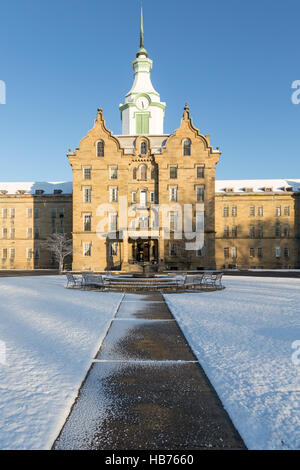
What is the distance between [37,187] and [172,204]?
86.1ft

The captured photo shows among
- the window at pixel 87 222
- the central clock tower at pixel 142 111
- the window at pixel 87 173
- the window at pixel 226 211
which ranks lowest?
the window at pixel 87 222

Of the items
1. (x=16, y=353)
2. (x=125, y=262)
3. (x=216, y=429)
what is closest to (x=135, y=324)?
(x=16, y=353)

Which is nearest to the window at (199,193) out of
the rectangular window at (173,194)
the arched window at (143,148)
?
the rectangular window at (173,194)

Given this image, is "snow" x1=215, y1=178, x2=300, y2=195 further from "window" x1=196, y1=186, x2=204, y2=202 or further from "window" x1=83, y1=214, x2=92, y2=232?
"window" x1=83, y1=214, x2=92, y2=232

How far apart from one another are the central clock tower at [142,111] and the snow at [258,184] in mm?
16090

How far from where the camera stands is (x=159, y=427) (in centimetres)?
381

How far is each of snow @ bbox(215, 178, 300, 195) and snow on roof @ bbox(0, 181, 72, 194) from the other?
27.2m

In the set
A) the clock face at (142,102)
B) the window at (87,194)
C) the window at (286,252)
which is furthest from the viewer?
the clock face at (142,102)

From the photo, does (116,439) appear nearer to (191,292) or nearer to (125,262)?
(191,292)

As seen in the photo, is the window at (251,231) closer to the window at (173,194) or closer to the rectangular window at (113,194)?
the window at (173,194)

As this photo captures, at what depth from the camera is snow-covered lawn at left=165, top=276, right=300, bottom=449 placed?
3.84m

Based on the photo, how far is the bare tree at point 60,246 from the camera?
36.0 m

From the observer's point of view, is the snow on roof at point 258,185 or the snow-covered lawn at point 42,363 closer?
the snow-covered lawn at point 42,363

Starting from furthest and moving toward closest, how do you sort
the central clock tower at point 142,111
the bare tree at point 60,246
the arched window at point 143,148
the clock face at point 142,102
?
the clock face at point 142,102 < the central clock tower at point 142,111 < the arched window at point 143,148 < the bare tree at point 60,246
